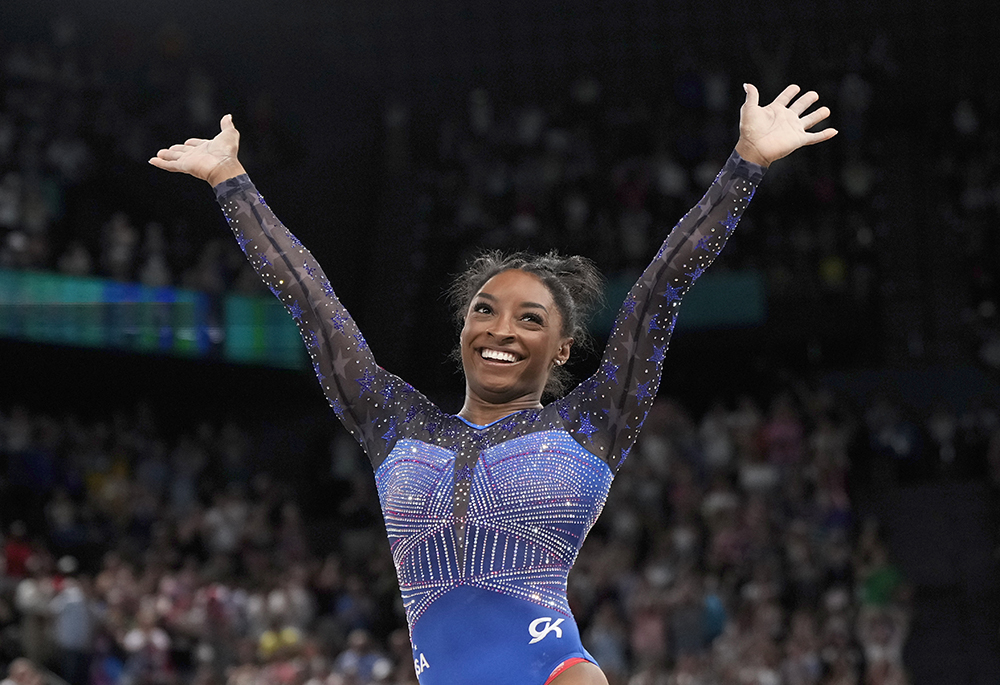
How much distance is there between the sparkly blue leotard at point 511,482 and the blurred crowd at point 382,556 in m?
6.62

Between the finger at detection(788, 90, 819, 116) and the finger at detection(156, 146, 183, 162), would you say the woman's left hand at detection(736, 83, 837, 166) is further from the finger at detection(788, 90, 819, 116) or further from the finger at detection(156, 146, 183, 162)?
the finger at detection(156, 146, 183, 162)

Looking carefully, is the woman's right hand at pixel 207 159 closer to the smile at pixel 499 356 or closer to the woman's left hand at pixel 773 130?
the smile at pixel 499 356

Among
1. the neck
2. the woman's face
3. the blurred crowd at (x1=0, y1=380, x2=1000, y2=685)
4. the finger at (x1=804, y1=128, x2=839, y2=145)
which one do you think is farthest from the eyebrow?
the blurred crowd at (x1=0, y1=380, x2=1000, y2=685)

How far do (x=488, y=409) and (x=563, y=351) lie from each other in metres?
0.26

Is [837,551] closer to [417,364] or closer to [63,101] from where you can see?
[417,364]

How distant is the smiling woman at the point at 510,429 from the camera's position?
2.94 metres

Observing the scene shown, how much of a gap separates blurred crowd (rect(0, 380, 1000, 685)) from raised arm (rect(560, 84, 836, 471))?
22.5 ft

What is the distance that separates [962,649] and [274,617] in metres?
6.12

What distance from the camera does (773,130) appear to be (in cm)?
317

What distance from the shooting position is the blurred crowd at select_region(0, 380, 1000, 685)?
9.89 metres

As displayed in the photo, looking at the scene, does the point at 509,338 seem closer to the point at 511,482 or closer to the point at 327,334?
the point at 511,482

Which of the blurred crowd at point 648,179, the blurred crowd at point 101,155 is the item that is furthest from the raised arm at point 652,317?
the blurred crowd at point 648,179

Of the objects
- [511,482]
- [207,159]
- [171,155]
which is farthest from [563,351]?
[171,155]

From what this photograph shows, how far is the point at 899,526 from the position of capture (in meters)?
12.5
